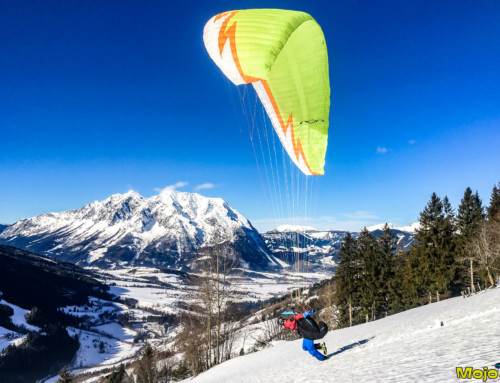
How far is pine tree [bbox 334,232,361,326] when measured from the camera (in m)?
36.1

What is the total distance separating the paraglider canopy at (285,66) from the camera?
9.81 m

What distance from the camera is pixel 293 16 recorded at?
10.1m

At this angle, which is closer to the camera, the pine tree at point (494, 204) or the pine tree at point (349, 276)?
the pine tree at point (349, 276)

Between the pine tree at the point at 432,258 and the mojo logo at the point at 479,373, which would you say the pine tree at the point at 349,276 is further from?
the mojo logo at the point at 479,373

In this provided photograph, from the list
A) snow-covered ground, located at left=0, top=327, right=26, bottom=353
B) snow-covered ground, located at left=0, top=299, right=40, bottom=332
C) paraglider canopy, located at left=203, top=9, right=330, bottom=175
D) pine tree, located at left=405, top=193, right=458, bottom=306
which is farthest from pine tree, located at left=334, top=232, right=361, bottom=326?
snow-covered ground, located at left=0, top=299, right=40, bottom=332

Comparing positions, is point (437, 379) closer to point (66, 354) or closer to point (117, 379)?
point (117, 379)

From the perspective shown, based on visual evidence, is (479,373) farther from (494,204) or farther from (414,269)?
Answer: (494,204)

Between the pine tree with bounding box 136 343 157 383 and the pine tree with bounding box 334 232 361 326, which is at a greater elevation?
the pine tree with bounding box 334 232 361 326

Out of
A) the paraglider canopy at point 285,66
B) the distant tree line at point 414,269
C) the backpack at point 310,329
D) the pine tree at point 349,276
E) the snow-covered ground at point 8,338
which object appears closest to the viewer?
the backpack at point 310,329

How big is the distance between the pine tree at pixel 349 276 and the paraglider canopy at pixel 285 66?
27314 millimetres

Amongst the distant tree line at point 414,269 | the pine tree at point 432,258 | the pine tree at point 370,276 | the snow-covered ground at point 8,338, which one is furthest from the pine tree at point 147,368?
the snow-covered ground at point 8,338

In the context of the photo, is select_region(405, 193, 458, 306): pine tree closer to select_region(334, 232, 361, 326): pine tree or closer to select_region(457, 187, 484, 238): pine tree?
select_region(334, 232, 361, 326): pine tree

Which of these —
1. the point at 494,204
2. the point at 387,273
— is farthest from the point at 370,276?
the point at 494,204

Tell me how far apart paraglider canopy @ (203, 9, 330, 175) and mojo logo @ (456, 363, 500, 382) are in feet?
25.2
